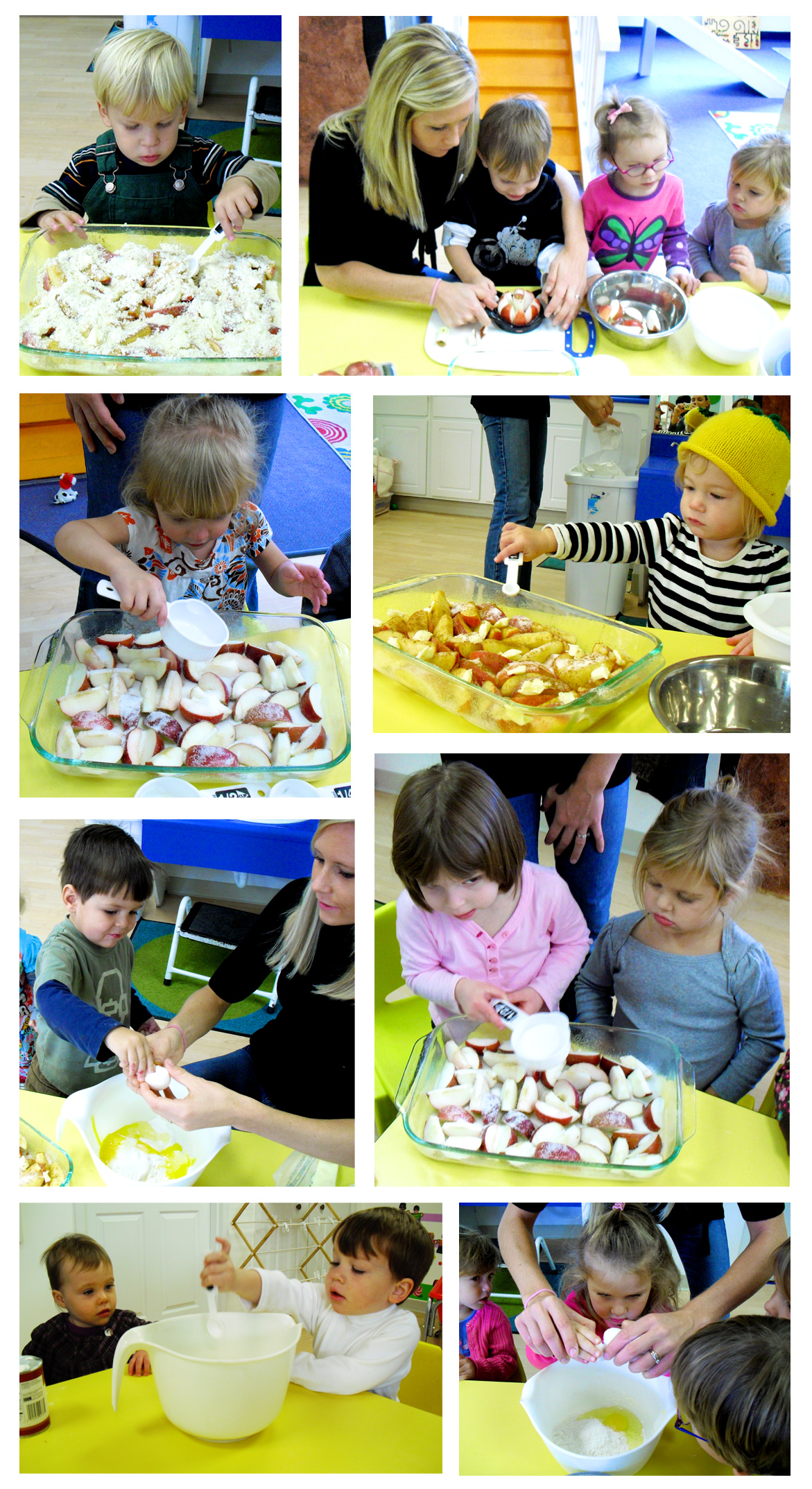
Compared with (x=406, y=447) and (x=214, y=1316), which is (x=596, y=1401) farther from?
(x=406, y=447)

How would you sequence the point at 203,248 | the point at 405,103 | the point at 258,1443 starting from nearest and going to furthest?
the point at 405,103 → the point at 203,248 → the point at 258,1443

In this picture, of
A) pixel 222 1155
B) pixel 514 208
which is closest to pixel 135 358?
pixel 514 208

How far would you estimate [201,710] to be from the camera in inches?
47.7

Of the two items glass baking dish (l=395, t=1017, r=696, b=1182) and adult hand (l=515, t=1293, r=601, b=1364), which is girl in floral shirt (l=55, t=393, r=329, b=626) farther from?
adult hand (l=515, t=1293, r=601, b=1364)

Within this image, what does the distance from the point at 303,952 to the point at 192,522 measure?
0.47 metres

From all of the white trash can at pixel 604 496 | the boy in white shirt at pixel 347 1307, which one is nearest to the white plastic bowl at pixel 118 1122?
the boy in white shirt at pixel 347 1307

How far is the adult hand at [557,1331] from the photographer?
1.35m

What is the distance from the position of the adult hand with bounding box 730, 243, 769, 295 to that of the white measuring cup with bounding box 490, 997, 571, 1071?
0.77 m

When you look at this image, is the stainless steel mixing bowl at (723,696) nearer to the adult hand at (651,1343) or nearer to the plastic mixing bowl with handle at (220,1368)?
the adult hand at (651,1343)

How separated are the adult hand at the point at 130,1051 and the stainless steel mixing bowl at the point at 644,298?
0.87 m

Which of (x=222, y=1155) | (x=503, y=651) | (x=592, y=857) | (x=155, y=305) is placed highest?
(x=155, y=305)

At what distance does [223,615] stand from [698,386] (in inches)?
21.0

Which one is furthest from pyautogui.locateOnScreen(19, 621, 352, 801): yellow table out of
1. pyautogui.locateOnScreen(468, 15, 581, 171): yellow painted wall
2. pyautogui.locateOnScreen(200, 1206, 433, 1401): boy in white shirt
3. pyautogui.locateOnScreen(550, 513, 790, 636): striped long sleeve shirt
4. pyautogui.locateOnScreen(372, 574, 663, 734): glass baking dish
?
pyautogui.locateOnScreen(468, 15, 581, 171): yellow painted wall

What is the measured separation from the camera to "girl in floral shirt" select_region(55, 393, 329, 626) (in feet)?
4.15
